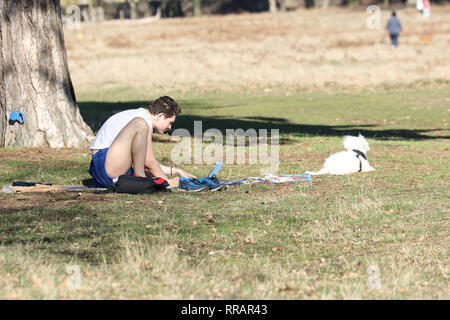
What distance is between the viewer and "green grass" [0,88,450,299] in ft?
18.4

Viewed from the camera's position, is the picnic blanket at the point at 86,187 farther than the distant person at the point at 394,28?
No

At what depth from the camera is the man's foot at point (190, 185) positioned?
9.56m

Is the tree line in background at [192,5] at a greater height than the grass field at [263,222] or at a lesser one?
greater

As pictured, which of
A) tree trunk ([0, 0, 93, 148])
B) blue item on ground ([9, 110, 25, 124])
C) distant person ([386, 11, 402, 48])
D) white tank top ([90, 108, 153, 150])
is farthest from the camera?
distant person ([386, 11, 402, 48])

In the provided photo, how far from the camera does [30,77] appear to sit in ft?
41.0

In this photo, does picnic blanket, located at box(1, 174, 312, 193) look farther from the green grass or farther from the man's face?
the man's face

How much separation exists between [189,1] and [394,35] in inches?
2049

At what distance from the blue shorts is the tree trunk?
3305 millimetres

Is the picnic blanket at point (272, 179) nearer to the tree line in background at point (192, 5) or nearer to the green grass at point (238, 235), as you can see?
the green grass at point (238, 235)

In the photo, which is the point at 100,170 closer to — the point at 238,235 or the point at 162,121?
the point at 162,121

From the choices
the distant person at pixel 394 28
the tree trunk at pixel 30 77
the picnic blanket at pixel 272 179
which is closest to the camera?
the picnic blanket at pixel 272 179

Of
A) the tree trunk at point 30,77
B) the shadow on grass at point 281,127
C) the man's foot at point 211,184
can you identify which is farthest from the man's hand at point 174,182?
the shadow on grass at point 281,127

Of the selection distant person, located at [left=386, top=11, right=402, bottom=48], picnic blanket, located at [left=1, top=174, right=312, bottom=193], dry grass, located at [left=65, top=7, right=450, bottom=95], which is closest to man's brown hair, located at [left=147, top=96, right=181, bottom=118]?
picnic blanket, located at [left=1, top=174, right=312, bottom=193]

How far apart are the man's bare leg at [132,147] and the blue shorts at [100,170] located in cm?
19
